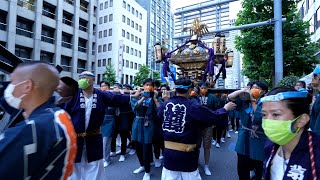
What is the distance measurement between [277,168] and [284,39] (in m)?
13.0

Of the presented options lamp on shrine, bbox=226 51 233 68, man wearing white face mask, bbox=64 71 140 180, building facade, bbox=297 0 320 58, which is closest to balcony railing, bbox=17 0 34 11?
lamp on shrine, bbox=226 51 233 68

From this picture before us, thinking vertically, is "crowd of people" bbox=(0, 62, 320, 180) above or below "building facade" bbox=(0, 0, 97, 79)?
below

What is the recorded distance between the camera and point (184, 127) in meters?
3.18

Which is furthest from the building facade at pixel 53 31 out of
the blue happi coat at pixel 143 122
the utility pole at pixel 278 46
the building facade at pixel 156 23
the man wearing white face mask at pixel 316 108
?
the man wearing white face mask at pixel 316 108

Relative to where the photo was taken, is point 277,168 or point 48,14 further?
point 48,14

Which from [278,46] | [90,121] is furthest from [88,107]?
[278,46]

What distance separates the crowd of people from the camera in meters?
1.31

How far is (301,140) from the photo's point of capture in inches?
65.9

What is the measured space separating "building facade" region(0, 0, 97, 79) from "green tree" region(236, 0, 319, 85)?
18.7 m

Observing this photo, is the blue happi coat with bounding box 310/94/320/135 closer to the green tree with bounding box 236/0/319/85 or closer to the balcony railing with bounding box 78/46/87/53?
the green tree with bounding box 236/0/319/85

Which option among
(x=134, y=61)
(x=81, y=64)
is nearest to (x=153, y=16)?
(x=134, y=61)

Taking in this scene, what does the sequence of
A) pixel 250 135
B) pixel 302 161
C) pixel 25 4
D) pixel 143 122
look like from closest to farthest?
pixel 302 161
pixel 250 135
pixel 143 122
pixel 25 4

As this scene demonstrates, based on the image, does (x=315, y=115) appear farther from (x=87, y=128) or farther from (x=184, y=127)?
(x=87, y=128)

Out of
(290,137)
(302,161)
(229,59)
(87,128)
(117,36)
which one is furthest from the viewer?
(117,36)
